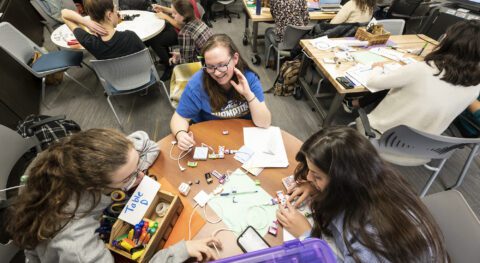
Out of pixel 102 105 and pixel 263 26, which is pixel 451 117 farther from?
pixel 263 26

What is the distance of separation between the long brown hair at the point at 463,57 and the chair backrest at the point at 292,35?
4.90ft

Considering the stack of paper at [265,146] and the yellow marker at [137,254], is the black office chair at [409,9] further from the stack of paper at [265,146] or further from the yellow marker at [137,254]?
the yellow marker at [137,254]

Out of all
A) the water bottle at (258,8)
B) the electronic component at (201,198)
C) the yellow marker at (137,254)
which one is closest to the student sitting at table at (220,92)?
the electronic component at (201,198)

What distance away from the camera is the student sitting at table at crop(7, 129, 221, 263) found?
768 millimetres

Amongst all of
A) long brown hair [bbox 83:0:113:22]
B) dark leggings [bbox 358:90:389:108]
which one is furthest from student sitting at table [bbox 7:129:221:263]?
dark leggings [bbox 358:90:389:108]

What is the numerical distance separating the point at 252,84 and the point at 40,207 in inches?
48.9

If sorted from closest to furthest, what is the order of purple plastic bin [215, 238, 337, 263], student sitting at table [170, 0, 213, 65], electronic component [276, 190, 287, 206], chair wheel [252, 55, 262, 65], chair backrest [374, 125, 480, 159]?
purple plastic bin [215, 238, 337, 263] → electronic component [276, 190, 287, 206] → chair backrest [374, 125, 480, 159] → student sitting at table [170, 0, 213, 65] → chair wheel [252, 55, 262, 65]

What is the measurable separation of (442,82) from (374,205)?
1.27m

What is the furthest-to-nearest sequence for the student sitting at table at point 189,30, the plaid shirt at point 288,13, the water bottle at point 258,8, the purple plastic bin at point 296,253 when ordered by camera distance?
the water bottle at point 258,8, the plaid shirt at point 288,13, the student sitting at table at point 189,30, the purple plastic bin at point 296,253

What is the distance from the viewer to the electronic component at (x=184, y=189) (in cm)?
108

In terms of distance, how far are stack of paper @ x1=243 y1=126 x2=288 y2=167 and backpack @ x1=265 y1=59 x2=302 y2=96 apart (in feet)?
5.75

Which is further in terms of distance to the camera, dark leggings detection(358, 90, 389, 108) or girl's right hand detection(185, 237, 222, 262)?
dark leggings detection(358, 90, 389, 108)

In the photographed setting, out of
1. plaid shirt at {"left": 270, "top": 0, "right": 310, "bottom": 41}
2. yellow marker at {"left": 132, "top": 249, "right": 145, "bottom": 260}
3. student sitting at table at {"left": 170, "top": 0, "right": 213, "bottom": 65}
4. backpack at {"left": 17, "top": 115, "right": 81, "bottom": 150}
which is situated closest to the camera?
yellow marker at {"left": 132, "top": 249, "right": 145, "bottom": 260}

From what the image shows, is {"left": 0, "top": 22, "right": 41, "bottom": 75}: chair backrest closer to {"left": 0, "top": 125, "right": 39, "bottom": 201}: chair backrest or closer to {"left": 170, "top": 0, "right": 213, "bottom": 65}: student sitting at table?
{"left": 0, "top": 125, "right": 39, "bottom": 201}: chair backrest
